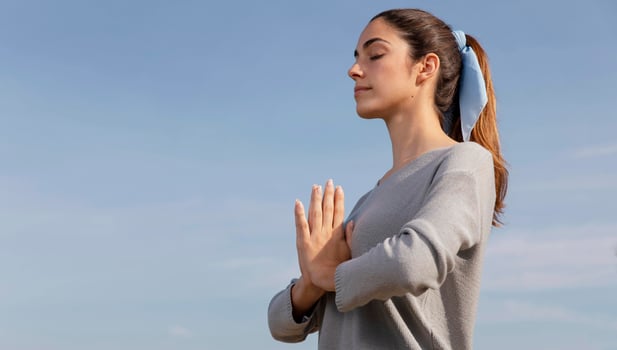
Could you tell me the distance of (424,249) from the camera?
3.15 metres

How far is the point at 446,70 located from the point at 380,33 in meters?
0.36

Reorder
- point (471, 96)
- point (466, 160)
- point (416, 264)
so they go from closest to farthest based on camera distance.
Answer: point (416, 264), point (466, 160), point (471, 96)

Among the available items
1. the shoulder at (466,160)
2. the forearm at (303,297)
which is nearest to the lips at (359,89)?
the shoulder at (466,160)

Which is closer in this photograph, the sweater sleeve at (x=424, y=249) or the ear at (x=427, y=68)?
the sweater sleeve at (x=424, y=249)

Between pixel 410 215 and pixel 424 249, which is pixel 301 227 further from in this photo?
pixel 424 249

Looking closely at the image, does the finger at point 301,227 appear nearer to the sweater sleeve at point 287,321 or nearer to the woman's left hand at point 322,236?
the woman's left hand at point 322,236

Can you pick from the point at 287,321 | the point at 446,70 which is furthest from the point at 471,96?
the point at 287,321

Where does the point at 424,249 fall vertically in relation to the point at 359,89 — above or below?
below

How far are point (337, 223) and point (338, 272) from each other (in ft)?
1.47

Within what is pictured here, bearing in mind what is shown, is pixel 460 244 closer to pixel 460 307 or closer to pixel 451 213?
pixel 451 213

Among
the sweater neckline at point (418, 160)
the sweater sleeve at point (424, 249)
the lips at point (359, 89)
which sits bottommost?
the sweater sleeve at point (424, 249)

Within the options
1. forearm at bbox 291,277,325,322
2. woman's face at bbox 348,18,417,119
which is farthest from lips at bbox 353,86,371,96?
forearm at bbox 291,277,325,322

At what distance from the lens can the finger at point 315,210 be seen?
378 centimetres

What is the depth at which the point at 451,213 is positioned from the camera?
3.30 m
